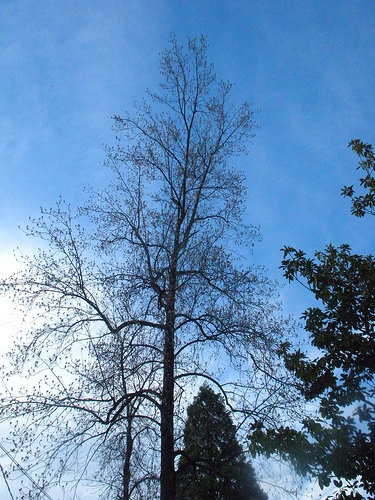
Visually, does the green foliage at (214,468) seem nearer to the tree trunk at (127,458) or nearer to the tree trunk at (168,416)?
the tree trunk at (168,416)

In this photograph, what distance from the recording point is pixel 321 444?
18.5 feet

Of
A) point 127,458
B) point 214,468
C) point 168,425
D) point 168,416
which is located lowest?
point 214,468

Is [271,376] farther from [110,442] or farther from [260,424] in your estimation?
[110,442]

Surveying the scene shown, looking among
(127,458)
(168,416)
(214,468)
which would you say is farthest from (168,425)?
(127,458)

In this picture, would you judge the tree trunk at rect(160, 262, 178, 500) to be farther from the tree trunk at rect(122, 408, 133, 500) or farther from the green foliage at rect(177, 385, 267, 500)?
the tree trunk at rect(122, 408, 133, 500)

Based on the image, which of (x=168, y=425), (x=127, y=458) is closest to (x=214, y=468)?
(x=168, y=425)

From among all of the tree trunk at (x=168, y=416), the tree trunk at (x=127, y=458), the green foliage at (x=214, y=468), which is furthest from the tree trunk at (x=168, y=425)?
the tree trunk at (x=127, y=458)

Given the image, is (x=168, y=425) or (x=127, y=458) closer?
(x=168, y=425)

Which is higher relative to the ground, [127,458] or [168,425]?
[168,425]

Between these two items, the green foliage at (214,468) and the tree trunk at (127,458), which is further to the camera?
the tree trunk at (127,458)

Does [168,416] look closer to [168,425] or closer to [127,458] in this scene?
[168,425]

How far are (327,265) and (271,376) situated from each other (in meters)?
2.65

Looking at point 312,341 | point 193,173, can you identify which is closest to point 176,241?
point 193,173

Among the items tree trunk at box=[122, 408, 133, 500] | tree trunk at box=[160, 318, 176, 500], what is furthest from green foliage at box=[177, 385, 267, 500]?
tree trunk at box=[122, 408, 133, 500]
